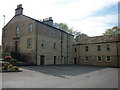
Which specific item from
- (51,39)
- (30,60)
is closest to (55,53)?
(51,39)

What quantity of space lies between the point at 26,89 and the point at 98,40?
2950 cm

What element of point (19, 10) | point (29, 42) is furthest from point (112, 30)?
point (19, 10)

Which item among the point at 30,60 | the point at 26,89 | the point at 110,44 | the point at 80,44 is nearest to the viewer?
the point at 26,89

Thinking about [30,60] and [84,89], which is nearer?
[84,89]

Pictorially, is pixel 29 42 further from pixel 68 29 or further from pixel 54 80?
pixel 68 29

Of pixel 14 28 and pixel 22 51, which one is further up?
pixel 14 28

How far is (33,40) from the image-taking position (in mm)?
24484

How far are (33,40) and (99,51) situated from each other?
18.0 meters

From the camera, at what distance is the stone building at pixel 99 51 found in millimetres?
29984

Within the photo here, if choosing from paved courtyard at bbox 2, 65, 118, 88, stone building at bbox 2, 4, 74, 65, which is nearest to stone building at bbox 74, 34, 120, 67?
stone building at bbox 2, 4, 74, 65

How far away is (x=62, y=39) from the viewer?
33.9 m

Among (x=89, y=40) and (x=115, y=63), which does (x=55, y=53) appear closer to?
(x=89, y=40)

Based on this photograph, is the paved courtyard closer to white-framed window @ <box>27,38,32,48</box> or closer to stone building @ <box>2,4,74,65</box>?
stone building @ <box>2,4,74,65</box>

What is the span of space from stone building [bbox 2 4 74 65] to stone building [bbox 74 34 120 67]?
231 inches
